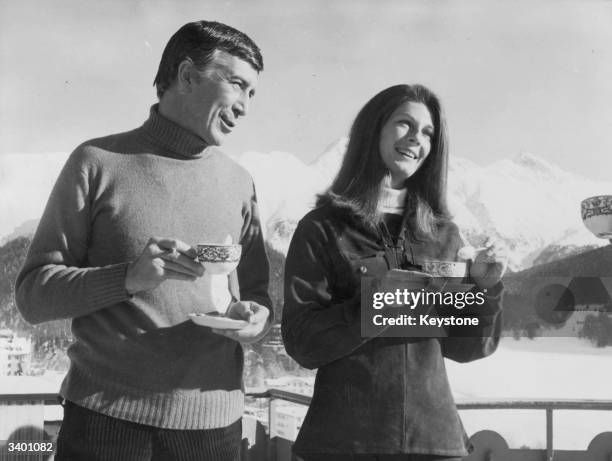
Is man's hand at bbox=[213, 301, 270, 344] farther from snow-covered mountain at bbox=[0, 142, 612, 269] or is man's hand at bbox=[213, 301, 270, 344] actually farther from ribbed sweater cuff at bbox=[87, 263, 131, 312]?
snow-covered mountain at bbox=[0, 142, 612, 269]

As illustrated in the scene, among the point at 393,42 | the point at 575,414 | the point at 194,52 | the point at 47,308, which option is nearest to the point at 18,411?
the point at 47,308

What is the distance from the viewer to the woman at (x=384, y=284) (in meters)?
0.96

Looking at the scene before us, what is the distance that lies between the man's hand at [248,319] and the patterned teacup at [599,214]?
1.98ft

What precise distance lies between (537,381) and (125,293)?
96.0 inches

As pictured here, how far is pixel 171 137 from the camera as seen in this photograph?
1066mm

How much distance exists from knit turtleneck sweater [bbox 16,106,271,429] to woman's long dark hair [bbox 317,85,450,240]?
0.22 m

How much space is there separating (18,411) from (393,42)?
1.73m

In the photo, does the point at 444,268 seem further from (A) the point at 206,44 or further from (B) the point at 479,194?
(B) the point at 479,194

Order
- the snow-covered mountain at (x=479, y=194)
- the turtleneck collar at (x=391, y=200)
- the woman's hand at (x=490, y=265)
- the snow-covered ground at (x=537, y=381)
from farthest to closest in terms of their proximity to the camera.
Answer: the snow-covered ground at (x=537, y=381), the snow-covered mountain at (x=479, y=194), the turtleneck collar at (x=391, y=200), the woman's hand at (x=490, y=265)

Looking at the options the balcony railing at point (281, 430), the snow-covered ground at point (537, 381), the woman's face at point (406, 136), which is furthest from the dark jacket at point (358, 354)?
the snow-covered ground at point (537, 381)

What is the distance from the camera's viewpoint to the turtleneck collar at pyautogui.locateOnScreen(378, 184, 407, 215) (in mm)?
1072

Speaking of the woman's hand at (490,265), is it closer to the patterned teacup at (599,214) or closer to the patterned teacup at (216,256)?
the patterned teacup at (599,214)

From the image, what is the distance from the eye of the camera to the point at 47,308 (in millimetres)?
937

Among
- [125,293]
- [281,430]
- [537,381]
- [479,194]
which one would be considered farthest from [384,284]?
[537,381]
